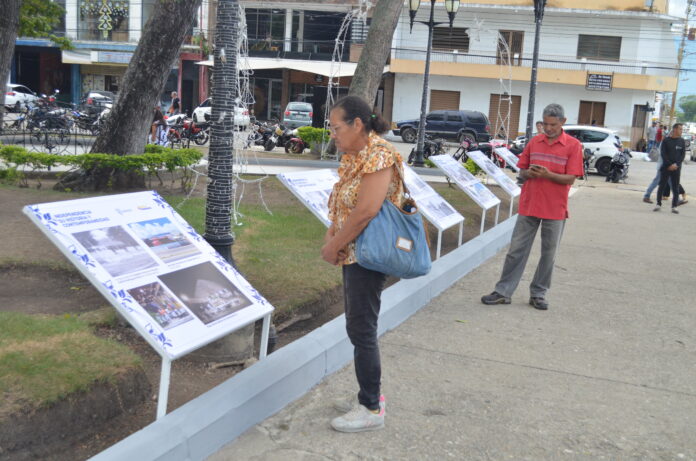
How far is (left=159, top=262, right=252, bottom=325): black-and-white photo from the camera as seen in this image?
11.9ft

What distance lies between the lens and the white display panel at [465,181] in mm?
9117

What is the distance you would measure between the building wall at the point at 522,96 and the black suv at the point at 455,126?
26.0ft

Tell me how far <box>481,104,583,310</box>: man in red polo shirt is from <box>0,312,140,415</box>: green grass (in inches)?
135

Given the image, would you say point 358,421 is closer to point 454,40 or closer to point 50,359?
point 50,359

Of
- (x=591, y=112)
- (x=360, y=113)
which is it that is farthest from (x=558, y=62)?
(x=360, y=113)

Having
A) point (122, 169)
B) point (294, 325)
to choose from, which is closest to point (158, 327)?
point (294, 325)

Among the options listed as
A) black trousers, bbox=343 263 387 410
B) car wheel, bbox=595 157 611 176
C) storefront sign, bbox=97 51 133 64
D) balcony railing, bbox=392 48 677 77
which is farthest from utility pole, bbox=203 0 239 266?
storefront sign, bbox=97 51 133 64

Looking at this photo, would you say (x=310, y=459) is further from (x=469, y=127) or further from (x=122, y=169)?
(x=469, y=127)

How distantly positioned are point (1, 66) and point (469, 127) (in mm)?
26432

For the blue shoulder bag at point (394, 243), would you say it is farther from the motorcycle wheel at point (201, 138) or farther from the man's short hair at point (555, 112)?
the motorcycle wheel at point (201, 138)

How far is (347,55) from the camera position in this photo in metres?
43.7

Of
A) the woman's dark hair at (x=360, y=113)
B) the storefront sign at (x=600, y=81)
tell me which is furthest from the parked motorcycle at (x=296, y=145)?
the storefront sign at (x=600, y=81)

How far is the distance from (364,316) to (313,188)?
8.77 ft

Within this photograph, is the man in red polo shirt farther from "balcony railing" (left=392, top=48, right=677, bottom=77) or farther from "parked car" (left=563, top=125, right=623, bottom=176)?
"balcony railing" (left=392, top=48, right=677, bottom=77)
